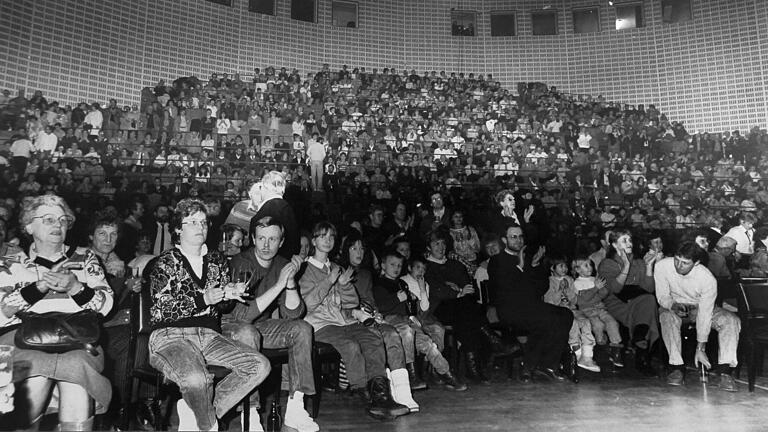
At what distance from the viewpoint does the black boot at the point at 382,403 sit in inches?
120

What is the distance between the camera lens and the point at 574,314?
4.41 meters

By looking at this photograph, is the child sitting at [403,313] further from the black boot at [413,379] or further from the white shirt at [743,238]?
the white shirt at [743,238]

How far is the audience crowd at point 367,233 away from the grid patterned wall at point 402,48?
713 mm

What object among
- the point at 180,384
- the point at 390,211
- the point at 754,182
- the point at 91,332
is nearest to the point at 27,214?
the point at 91,332

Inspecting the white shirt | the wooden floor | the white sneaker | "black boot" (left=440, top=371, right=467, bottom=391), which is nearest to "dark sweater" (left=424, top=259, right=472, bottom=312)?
"black boot" (left=440, top=371, right=467, bottom=391)

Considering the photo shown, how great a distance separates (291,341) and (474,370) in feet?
5.49

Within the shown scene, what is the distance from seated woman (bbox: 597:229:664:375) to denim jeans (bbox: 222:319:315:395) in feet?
9.05

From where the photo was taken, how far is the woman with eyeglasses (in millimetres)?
2258

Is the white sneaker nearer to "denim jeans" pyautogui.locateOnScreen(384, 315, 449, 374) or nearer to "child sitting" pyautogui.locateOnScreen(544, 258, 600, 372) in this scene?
"denim jeans" pyautogui.locateOnScreen(384, 315, 449, 374)

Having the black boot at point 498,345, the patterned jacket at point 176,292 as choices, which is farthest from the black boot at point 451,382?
the patterned jacket at point 176,292

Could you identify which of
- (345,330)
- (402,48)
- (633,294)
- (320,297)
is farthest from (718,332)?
(402,48)

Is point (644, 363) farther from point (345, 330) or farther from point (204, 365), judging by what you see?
point (204, 365)

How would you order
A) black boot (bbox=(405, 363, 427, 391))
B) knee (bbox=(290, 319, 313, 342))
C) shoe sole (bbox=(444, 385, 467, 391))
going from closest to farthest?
knee (bbox=(290, 319, 313, 342)), black boot (bbox=(405, 363, 427, 391)), shoe sole (bbox=(444, 385, 467, 391))

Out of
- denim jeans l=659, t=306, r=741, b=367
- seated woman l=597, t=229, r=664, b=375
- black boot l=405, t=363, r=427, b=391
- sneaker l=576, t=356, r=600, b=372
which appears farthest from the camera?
seated woman l=597, t=229, r=664, b=375
